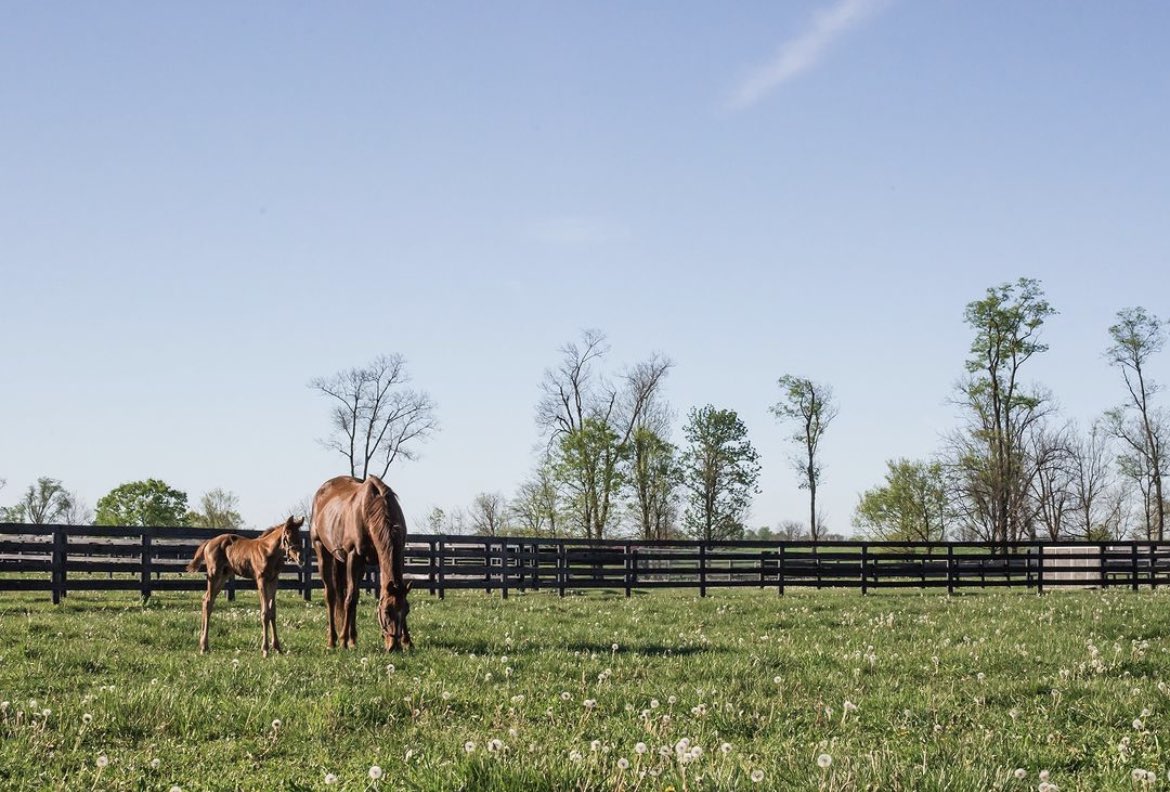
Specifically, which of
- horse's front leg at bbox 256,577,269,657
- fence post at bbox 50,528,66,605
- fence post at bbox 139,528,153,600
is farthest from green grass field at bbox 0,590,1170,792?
fence post at bbox 139,528,153,600

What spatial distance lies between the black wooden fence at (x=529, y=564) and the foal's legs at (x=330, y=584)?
5257 mm

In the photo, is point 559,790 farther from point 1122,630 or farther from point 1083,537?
point 1083,537

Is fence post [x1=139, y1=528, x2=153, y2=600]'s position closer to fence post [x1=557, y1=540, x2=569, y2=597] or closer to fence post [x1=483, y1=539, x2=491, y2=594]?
fence post [x1=483, y1=539, x2=491, y2=594]

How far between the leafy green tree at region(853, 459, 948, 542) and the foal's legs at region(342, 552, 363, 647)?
52.7 metres

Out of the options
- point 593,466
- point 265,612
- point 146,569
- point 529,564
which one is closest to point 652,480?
point 593,466

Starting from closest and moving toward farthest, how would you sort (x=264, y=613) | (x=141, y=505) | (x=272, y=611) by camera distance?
(x=264, y=613), (x=272, y=611), (x=141, y=505)

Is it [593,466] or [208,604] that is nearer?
[208,604]

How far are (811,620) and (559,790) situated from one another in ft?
43.8

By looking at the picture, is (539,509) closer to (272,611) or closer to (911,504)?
(911,504)

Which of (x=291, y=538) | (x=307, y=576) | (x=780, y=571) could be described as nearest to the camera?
(x=291, y=538)

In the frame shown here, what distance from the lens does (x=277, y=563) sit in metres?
13.0

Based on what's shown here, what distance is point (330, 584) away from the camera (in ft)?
45.4

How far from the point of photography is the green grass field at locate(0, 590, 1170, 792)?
17.3ft

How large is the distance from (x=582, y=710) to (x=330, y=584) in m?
7.07
